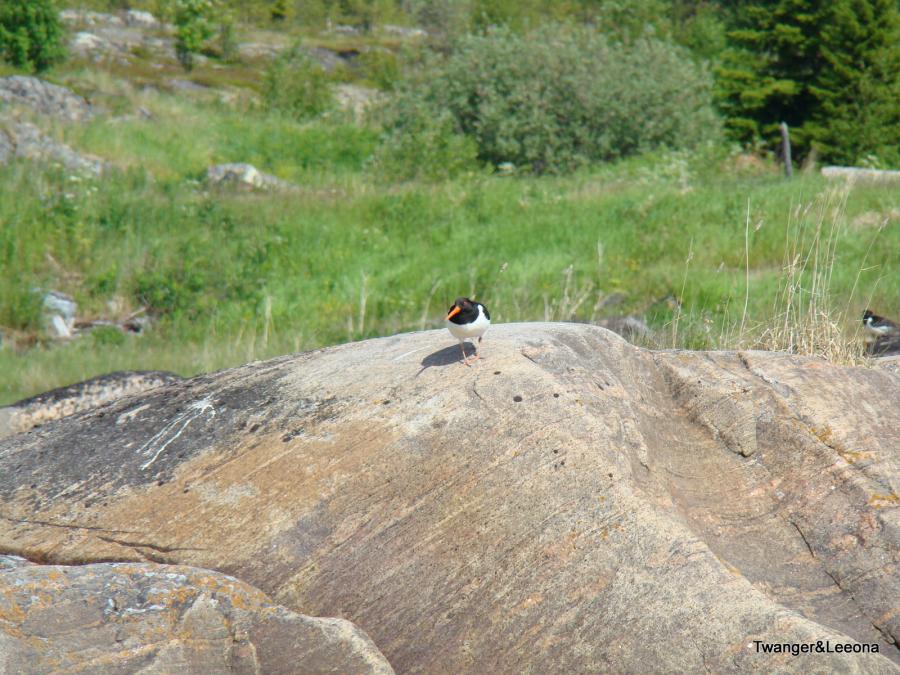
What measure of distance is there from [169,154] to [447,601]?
1789 cm

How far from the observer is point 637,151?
24.1 metres

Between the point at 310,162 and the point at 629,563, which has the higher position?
the point at 629,563

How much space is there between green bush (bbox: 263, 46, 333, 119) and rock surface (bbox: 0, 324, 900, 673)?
2510 cm

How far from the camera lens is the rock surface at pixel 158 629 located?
10.6 feet

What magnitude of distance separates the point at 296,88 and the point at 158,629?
28.8 metres

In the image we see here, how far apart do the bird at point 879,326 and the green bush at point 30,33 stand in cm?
2353

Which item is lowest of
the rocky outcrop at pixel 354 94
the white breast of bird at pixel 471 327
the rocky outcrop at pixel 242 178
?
the rocky outcrop at pixel 354 94

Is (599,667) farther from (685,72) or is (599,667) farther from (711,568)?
(685,72)

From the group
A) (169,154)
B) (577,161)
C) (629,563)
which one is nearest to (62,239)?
(169,154)

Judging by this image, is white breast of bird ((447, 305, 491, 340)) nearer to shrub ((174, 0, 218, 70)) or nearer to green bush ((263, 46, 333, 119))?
green bush ((263, 46, 333, 119))

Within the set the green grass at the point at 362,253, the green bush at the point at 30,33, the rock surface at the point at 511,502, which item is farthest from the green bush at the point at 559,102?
the rock surface at the point at 511,502

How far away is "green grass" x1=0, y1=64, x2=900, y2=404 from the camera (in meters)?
10.5

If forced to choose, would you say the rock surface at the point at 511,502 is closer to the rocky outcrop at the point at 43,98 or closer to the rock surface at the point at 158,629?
the rock surface at the point at 158,629

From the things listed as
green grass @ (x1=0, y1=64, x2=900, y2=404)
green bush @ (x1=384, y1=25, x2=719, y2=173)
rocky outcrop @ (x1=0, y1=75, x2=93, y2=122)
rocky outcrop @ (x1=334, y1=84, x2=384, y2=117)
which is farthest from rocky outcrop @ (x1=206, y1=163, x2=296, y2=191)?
rocky outcrop @ (x1=334, y1=84, x2=384, y2=117)
